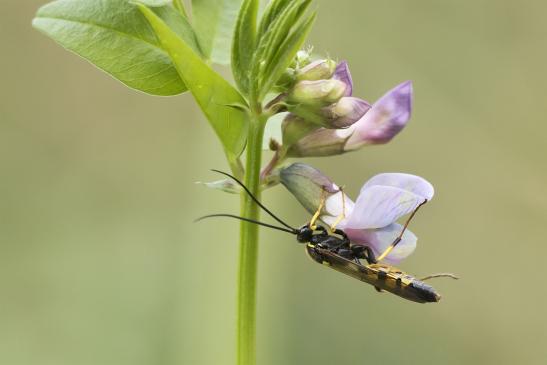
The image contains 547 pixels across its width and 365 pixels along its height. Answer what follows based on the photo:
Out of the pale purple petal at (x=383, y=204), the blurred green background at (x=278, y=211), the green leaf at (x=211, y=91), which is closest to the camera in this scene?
the green leaf at (x=211, y=91)

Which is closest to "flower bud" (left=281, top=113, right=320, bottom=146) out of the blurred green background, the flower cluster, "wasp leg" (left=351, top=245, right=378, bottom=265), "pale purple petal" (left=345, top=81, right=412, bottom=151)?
the flower cluster

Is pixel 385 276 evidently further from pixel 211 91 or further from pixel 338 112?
pixel 211 91

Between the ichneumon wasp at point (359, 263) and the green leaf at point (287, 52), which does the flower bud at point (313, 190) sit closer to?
the ichneumon wasp at point (359, 263)

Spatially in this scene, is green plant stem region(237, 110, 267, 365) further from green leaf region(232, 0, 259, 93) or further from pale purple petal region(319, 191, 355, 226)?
pale purple petal region(319, 191, 355, 226)

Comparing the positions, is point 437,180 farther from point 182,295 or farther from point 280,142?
point 280,142

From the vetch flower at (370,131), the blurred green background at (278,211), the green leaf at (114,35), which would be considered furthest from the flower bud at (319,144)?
the blurred green background at (278,211)

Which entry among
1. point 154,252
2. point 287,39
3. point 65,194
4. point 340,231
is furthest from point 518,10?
point 287,39
